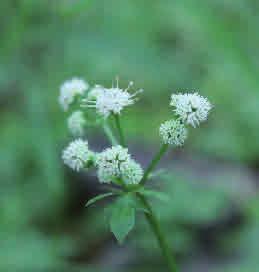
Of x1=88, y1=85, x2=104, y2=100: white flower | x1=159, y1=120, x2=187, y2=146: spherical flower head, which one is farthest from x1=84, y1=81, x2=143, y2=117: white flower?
x1=159, y1=120, x2=187, y2=146: spherical flower head

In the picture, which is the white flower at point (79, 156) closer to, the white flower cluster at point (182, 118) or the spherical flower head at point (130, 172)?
the spherical flower head at point (130, 172)

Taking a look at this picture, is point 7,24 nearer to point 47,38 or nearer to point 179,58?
point 47,38

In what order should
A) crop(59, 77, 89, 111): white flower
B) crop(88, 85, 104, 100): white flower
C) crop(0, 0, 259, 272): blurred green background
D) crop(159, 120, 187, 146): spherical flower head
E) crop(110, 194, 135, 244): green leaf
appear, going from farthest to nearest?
crop(0, 0, 259, 272): blurred green background, crop(59, 77, 89, 111): white flower, crop(88, 85, 104, 100): white flower, crop(159, 120, 187, 146): spherical flower head, crop(110, 194, 135, 244): green leaf

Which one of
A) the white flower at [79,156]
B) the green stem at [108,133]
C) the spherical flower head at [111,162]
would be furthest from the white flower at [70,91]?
the spherical flower head at [111,162]

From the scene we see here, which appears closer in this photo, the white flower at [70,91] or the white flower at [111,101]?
the white flower at [111,101]

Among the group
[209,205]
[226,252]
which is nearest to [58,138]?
[209,205]

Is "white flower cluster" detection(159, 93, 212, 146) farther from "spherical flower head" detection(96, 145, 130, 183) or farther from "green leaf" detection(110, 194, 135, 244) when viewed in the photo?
"green leaf" detection(110, 194, 135, 244)

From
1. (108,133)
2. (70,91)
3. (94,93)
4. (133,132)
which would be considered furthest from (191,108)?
(133,132)

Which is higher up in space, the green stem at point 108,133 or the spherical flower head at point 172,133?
the green stem at point 108,133
